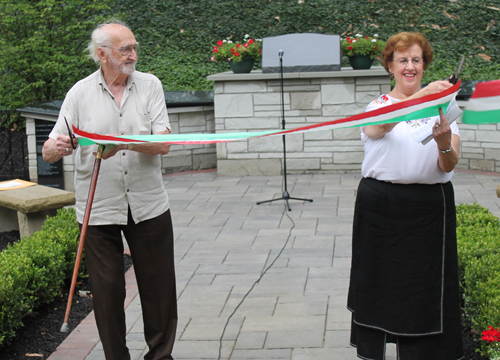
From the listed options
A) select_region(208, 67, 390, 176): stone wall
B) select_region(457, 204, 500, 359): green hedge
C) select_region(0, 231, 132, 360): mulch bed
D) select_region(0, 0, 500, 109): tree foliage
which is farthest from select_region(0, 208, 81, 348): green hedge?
select_region(0, 0, 500, 109): tree foliage

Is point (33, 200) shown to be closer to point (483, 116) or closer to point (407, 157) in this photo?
point (407, 157)

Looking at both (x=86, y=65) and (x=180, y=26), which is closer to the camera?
(x=86, y=65)

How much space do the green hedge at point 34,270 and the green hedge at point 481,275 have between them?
282 cm

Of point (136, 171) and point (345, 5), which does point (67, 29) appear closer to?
point (345, 5)

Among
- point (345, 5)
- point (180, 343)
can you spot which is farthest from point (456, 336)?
point (345, 5)

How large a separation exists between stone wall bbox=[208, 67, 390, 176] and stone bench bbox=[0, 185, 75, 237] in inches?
162

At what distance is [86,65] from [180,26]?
4414 mm

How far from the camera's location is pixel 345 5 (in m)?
15.7

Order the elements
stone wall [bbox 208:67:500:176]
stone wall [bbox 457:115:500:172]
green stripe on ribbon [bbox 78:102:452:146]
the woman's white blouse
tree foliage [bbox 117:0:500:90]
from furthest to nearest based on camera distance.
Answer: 1. tree foliage [bbox 117:0:500:90]
2. stone wall [bbox 208:67:500:176]
3. stone wall [bbox 457:115:500:172]
4. the woman's white blouse
5. green stripe on ribbon [bbox 78:102:452:146]

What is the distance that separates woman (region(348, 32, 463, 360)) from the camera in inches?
114

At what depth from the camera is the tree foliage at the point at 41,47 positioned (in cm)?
1104

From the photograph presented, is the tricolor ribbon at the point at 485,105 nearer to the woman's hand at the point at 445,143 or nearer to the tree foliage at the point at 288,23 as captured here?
the woman's hand at the point at 445,143

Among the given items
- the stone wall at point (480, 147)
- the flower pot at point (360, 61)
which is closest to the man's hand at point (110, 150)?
the flower pot at point (360, 61)

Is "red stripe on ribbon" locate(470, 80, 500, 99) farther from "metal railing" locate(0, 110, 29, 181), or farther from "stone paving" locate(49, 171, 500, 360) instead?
"metal railing" locate(0, 110, 29, 181)
